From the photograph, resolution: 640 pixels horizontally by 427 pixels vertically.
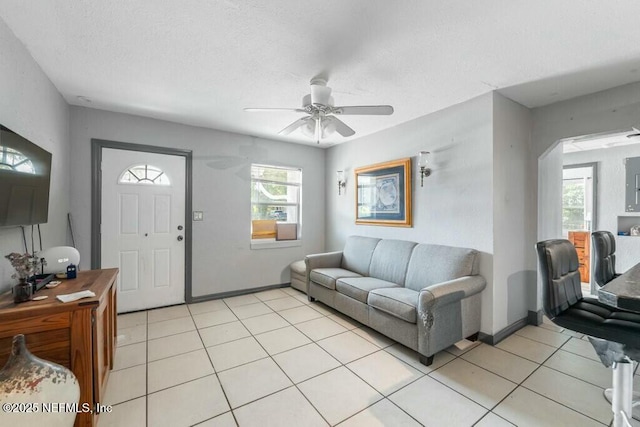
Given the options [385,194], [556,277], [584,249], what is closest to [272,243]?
[385,194]

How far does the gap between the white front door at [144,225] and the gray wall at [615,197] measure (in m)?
6.31

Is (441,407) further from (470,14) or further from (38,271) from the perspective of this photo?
(38,271)

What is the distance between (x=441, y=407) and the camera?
182 cm

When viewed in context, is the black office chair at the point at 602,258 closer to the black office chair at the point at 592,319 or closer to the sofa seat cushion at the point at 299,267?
the black office chair at the point at 592,319

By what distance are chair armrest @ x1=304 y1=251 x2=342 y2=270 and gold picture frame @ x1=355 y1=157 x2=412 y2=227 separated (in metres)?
0.68

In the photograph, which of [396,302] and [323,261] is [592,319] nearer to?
[396,302]

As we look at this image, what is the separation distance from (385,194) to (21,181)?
3.55 metres

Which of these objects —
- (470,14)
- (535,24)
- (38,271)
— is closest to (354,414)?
(38,271)

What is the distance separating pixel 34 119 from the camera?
7.06 ft

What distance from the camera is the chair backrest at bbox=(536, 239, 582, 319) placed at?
172cm

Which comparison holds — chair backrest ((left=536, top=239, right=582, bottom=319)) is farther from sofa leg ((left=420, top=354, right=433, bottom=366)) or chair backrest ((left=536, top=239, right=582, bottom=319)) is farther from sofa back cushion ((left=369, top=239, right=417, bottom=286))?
sofa back cushion ((left=369, top=239, right=417, bottom=286))

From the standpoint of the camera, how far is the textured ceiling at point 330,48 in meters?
1.62

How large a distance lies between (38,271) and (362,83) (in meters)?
2.96

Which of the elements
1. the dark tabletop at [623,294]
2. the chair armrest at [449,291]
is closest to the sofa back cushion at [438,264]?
the chair armrest at [449,291]
